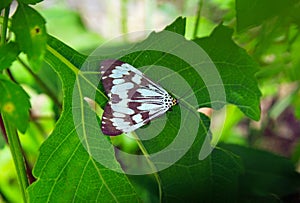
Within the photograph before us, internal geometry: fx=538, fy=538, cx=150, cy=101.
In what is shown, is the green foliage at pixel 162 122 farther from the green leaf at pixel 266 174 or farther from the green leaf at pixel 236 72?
the green leaf at pixel 266 174

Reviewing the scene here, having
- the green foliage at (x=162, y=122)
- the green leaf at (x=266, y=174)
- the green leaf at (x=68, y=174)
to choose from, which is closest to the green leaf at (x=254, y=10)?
the green foliage at (x=162, y=122)

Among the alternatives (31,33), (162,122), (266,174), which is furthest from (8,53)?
(266,174)

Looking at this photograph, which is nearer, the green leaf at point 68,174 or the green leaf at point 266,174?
the green leaf at point 68,174

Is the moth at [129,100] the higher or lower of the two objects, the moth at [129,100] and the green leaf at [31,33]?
the lower

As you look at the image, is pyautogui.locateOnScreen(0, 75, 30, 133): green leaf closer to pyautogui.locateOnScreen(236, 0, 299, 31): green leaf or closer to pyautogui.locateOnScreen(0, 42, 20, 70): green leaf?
pyautogui.locateOnScreen(0, 42, 20, 70): green leaf

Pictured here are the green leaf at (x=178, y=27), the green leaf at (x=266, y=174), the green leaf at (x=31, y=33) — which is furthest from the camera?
the green leaf at (x=266, y=174)

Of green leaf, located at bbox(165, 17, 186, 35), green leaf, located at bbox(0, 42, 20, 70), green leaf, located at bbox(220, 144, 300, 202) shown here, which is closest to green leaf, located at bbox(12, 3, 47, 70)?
green leaf, located at bbox(0, 42, 20, 70)

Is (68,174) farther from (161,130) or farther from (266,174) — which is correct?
(266,174)

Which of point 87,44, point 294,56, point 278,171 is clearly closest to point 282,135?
point 87,44
